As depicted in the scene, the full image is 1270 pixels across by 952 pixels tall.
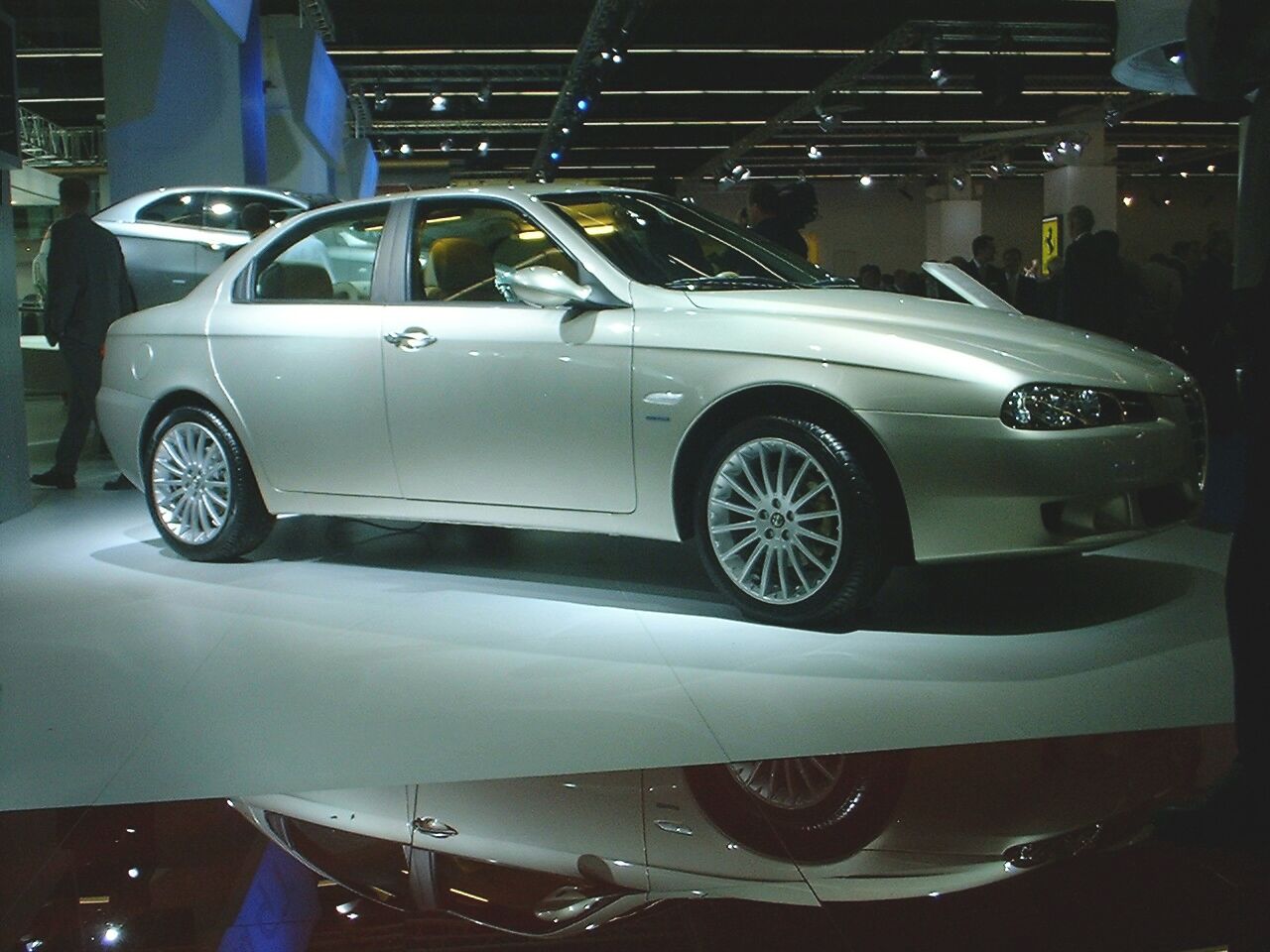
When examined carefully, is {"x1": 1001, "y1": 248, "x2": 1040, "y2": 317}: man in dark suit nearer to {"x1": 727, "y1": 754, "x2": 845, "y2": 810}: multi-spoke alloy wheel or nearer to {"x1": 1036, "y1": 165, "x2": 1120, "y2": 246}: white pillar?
{"x1": 727, "y1": 754, "x2": 845, "y2": 810}: multi-spoke alloy wheel

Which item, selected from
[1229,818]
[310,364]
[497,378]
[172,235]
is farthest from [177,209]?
[1229,818]

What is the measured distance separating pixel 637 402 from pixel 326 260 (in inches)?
68.7

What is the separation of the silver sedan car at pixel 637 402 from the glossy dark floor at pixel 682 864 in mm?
1085

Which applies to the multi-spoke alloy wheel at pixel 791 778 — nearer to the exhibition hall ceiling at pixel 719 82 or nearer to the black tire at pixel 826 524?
the black tire at pixel 826 524

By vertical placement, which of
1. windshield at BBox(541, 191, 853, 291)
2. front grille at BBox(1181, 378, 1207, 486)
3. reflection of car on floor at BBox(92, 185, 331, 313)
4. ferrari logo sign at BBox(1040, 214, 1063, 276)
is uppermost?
ferrari logo sign at BBox(1040, 214, 1063, 276)

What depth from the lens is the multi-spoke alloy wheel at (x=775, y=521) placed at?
4234mm

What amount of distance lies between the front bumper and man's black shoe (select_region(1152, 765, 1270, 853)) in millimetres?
1477

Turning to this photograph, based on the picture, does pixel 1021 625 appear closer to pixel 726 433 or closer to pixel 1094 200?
pixel 726 433

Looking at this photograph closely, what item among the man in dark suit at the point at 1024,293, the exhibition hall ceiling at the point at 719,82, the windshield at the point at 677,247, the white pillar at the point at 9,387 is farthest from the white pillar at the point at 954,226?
the windshield at the point at 677,247

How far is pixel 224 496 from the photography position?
5.68 meters

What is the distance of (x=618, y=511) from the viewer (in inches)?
181

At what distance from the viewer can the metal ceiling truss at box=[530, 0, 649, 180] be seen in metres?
16.1

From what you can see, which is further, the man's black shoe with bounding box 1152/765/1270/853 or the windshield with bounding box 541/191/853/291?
the windshield with bounding box 541/191/853/291

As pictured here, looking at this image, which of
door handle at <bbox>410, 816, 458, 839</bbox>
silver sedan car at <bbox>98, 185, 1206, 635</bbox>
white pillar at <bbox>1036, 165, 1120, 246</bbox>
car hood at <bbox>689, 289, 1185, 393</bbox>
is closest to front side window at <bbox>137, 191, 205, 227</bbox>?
silver sedan car at <bbox>98, 185, 1206, 635</bbox>
